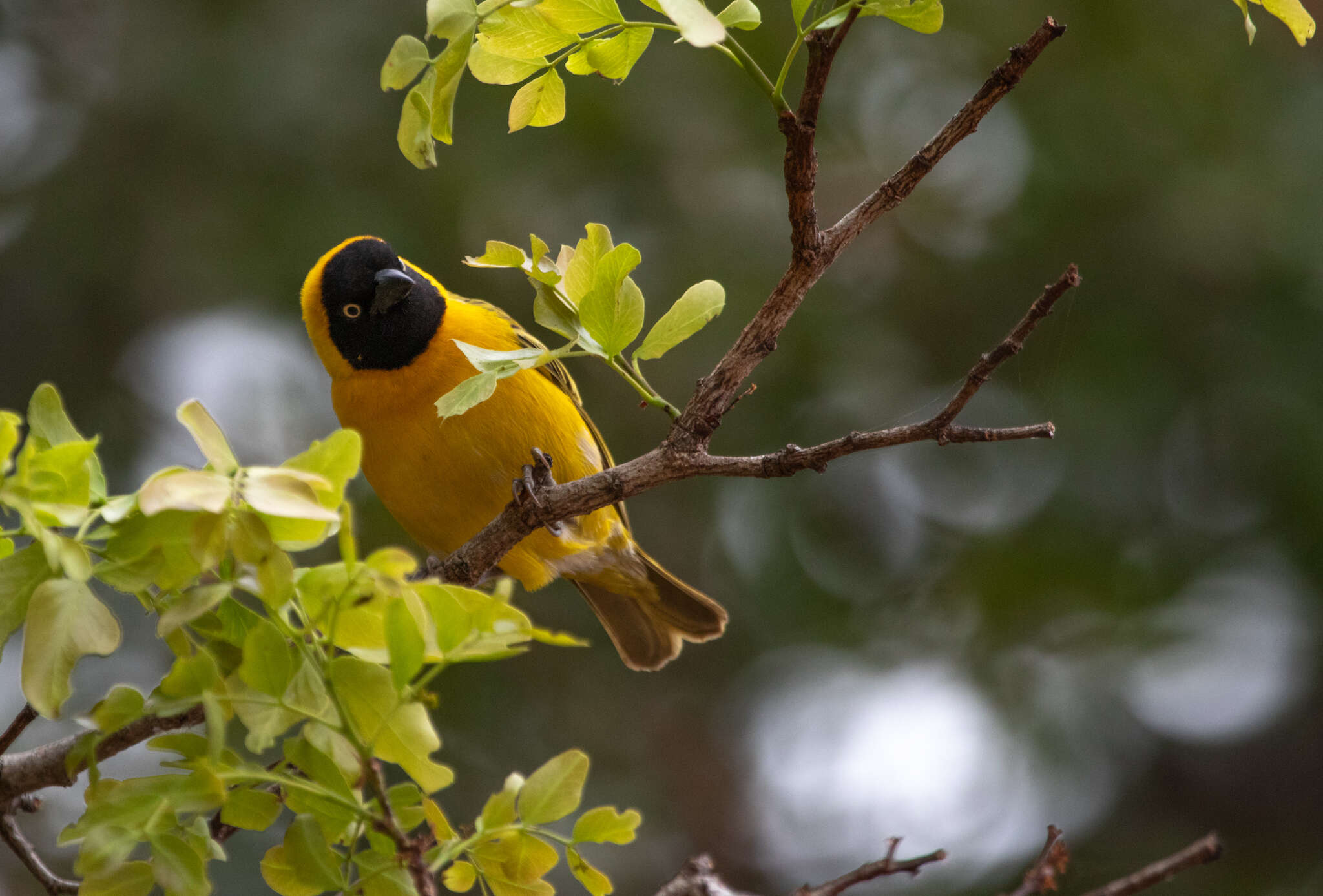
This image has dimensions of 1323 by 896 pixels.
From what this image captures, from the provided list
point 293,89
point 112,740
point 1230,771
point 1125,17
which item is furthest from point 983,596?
point 112,740

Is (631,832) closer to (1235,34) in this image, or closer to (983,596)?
(983,596)

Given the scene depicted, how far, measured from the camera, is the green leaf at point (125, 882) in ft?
4.11

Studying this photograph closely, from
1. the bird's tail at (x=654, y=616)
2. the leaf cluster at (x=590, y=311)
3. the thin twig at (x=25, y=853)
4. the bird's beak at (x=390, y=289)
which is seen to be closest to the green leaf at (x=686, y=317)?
the leaf cluster at (x=590, y=311)

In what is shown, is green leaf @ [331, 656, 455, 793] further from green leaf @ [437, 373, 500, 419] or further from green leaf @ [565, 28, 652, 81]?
green leaf @ [565, 28, 652, 81]

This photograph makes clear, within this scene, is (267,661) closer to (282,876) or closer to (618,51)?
(282,876)

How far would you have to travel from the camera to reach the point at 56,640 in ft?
3.69

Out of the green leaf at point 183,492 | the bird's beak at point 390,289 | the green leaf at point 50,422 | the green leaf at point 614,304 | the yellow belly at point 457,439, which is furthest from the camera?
the bird's beak at point 390,289

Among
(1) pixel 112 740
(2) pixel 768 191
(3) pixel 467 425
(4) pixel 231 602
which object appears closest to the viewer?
(4) pixel 231 602

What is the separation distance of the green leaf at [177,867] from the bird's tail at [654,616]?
109 inches

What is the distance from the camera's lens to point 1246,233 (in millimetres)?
4855

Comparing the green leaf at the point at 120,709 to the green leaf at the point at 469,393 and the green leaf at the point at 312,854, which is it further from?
the green leaf at the point at 469,393

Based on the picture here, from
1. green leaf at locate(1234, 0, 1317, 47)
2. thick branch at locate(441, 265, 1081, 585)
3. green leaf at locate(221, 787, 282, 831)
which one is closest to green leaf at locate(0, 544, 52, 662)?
green leaf at locate(221, 787, 282, 831)

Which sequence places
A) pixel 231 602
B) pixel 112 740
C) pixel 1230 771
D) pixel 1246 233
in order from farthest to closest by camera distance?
pixel 1230 771 < pixel 1246 233 < pixel 112 740 < pixel 231 602

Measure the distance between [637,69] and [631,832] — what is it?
4.74 m
